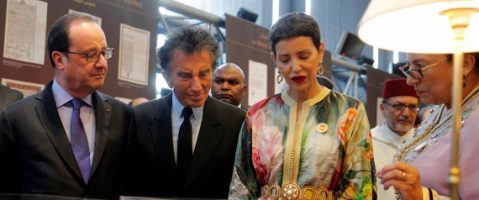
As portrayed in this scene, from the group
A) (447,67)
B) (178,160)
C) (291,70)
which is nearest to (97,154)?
(178,160)

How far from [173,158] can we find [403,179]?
35.5 inches

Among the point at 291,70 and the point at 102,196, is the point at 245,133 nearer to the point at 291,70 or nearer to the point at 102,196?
the point at 291,70

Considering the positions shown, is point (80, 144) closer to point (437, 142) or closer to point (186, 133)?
point (186, 133)

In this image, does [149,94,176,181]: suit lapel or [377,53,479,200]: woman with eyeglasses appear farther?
[149,94,176,181]: suit lapel

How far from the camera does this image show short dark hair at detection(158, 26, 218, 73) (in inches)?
92.4

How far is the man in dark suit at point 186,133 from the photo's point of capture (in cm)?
219

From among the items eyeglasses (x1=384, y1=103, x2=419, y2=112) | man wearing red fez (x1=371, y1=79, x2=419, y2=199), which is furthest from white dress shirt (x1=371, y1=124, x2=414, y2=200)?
eyeglasses (x1=384, y1=103, x2=419, y2=112)

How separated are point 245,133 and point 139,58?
5.97 ft

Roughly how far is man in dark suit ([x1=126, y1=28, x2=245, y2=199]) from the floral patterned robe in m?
0.25

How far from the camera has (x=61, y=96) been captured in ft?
7.32

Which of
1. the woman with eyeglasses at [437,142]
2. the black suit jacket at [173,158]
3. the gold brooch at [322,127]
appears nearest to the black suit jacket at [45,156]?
the black suit jacket at [173,158]

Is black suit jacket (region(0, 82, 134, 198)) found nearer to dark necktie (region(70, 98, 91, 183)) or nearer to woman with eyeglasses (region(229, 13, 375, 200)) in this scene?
dark necktie (region(70, 98, 91, 183))

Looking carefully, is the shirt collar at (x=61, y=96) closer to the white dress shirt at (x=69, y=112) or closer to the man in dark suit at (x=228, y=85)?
the white dress shirt at (x=69, y=112)

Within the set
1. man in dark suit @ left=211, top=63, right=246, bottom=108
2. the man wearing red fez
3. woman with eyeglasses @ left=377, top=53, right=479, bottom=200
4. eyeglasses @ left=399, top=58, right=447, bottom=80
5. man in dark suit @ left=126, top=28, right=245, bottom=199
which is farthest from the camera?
the man wearing red fez
